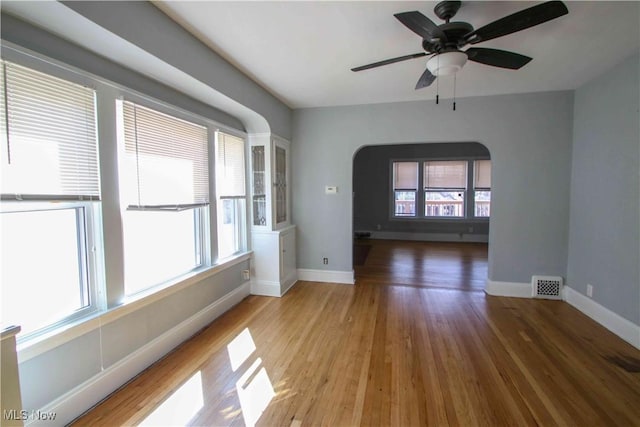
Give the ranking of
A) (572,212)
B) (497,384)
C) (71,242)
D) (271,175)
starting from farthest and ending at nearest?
(271,175) < (572,212) < (497,384) < (71,242)

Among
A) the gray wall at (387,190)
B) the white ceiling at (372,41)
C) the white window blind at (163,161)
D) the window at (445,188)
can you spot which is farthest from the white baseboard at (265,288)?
the window at (445,188)

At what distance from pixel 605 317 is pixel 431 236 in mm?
4859

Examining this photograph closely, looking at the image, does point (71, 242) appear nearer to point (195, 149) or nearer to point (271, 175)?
point (195, 149)

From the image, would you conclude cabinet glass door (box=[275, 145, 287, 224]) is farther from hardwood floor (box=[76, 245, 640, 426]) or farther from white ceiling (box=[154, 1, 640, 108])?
hardwood floor (box=[76, 245, 640, 426])

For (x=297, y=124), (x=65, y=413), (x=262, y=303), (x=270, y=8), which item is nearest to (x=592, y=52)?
(x=270, y=8)

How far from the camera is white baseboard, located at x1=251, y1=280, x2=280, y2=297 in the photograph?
3810mm

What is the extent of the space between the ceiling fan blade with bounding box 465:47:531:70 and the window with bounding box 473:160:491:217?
5820 millimetres

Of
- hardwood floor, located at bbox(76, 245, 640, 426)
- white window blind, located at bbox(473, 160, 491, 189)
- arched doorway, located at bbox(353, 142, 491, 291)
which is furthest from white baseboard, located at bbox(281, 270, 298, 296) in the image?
white window blind, located at bbox(473, 160, 491, 189)

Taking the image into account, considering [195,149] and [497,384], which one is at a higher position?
[195,149]

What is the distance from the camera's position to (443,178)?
7.59 m

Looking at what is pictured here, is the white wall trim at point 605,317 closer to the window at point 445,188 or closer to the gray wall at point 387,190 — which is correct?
the gray wall at point 387,190

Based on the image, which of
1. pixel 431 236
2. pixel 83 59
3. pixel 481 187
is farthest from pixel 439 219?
pixel 83 59

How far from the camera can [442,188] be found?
7.62 meters

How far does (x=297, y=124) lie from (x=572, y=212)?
3816 mm
